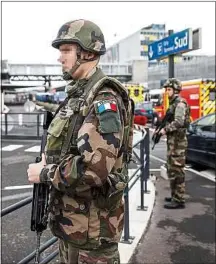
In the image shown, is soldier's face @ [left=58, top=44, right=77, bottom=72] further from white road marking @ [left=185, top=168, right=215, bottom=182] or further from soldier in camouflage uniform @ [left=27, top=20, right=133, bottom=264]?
white road marking @ [left=185, top=168, right=215, bottom=182]

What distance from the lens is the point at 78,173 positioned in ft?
5.95

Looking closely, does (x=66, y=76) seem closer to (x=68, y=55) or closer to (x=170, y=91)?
(x=68, y=55)

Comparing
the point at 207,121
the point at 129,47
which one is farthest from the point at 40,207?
the point at 129,47

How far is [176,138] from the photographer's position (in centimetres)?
561

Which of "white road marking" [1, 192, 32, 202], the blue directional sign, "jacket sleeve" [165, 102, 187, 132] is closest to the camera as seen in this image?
"jacket sleeve" [165, 102, 187, 132]

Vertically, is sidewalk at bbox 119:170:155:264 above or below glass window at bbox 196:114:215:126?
below

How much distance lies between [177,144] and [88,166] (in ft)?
13.0

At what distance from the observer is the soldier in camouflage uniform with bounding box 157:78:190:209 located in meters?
5.48

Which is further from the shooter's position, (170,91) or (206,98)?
(206,98)

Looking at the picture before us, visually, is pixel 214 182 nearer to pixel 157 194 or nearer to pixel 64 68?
pixel 157 194

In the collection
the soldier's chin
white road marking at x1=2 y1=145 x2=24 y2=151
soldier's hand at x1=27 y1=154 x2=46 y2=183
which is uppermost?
the soldier's chin

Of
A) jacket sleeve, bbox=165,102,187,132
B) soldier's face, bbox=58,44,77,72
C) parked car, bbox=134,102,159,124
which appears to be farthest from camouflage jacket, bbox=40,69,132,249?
parked car, bbox=134,102,159,124

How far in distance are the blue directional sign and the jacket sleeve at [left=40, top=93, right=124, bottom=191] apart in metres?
6.25

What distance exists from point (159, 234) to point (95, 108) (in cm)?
314
